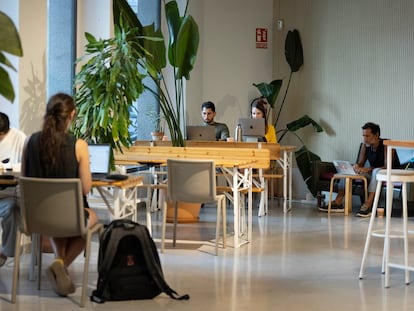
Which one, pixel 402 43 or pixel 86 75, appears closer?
pixel 86 75

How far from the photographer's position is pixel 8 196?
5215mm

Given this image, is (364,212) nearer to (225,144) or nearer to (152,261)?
(225,144)

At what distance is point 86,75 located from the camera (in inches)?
259

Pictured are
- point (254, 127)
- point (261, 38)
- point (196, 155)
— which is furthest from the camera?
point (261, 38)

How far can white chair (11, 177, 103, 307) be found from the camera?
165 inches

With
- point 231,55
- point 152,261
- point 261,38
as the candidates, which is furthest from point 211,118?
point 152,261

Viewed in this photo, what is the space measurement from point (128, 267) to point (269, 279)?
1.11m

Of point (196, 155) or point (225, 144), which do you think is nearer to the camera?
point (196, 155)

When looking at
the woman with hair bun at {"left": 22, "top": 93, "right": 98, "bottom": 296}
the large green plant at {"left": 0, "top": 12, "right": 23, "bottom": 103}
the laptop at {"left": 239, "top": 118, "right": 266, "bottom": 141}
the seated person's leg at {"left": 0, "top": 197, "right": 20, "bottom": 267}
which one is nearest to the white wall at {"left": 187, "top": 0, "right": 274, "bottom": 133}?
the laptop at {"left": 239, "top": 118, "right": 266, "bottom": 141}

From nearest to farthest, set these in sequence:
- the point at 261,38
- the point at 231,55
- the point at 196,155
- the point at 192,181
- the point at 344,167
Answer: the point at 192,181 → the point at 196,155 → the point at 344,167 → the point at 231,55 → the point at 261,38

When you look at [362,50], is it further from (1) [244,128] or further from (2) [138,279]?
(2) [138,279]

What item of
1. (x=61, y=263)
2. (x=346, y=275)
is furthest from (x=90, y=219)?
(x=346, y=275)

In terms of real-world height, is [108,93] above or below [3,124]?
above

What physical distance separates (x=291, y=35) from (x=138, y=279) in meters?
6.80
